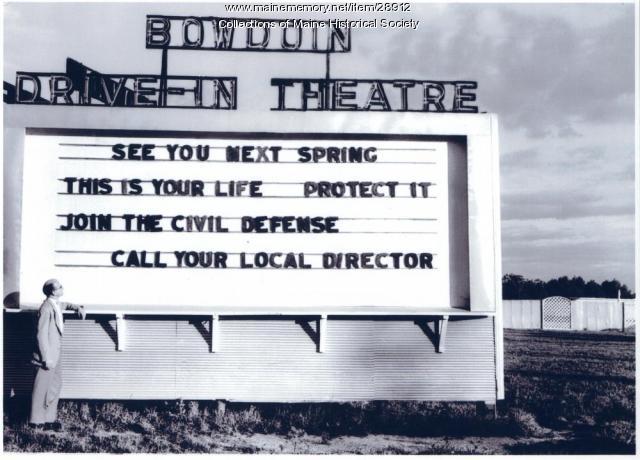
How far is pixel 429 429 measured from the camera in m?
8.17

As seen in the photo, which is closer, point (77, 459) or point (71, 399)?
point (77, 459)

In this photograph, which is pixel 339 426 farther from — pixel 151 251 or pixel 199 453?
pixel 151 251

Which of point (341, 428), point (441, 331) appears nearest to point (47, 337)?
point (341, 428)

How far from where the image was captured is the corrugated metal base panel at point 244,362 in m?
8.52

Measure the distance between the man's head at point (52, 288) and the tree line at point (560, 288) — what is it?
38.7 metres

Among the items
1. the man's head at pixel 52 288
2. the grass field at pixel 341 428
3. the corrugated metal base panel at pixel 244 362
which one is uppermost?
the man's head at pixel 52 288

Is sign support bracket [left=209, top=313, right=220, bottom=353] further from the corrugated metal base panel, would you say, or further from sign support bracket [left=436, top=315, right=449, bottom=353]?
sign support bracket [left=436, top=315, right=449, bottom=353]

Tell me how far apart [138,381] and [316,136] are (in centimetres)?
427

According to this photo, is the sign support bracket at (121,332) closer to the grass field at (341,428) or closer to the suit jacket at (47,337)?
the suit jacket at (47,337)

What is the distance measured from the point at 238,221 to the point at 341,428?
3181 millimetres

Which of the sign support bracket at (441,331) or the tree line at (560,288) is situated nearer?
the sign support bracket at (441,331)

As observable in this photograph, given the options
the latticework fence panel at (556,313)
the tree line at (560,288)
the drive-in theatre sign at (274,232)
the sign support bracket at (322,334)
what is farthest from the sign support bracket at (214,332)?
the tree line at (560,288)

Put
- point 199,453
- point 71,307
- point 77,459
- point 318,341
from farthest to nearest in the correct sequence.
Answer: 1. point 318,341
2. point 71,307
3. point 199,453
4. point 77,459

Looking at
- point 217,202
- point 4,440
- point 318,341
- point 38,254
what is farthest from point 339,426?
point 38,254
